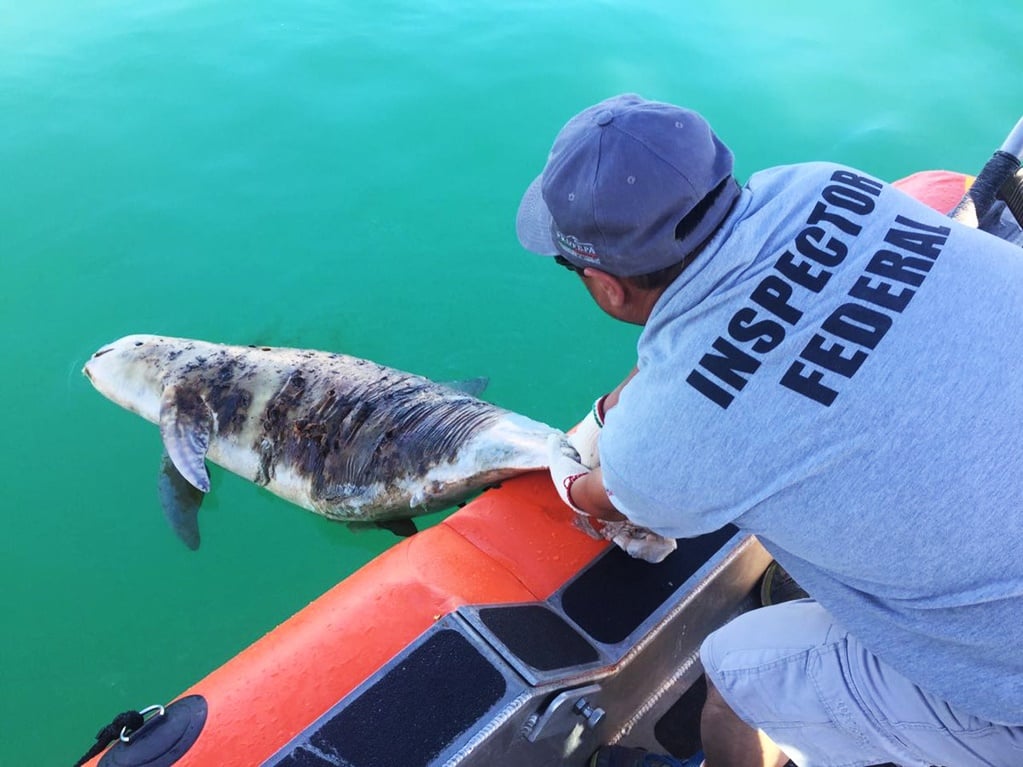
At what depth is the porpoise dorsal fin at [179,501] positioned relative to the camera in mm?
4879

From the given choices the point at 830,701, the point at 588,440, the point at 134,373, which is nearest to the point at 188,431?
the point at 134,373

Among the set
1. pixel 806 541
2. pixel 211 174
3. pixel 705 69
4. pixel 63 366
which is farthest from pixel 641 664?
pixel 705 69

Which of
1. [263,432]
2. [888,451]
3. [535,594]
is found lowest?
[263,432]

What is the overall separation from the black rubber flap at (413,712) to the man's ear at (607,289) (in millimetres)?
1193

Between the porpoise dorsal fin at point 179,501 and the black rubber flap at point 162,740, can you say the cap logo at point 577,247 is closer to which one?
the black rubber flap at point 162,740

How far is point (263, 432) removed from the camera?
5094mm

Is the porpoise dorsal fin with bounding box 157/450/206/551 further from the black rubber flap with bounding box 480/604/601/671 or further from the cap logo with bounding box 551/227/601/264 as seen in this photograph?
the cap logo with bounding box 551/227/601/264

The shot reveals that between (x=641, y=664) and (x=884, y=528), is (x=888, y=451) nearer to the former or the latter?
(x=884, y=528)

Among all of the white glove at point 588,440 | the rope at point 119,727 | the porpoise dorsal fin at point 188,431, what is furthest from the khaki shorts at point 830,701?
the porpoise dorsal fin at point 188,431

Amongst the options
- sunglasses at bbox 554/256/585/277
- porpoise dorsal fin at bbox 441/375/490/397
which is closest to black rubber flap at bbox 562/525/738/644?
sunglasses at bbox 554/256/585/277

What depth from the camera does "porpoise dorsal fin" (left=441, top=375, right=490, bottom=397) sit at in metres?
5.49

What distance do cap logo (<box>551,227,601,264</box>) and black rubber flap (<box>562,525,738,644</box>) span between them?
4.85 ft

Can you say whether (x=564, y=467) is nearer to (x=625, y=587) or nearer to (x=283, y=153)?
(x=625, y=587)

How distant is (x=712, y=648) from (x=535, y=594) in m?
0.70
